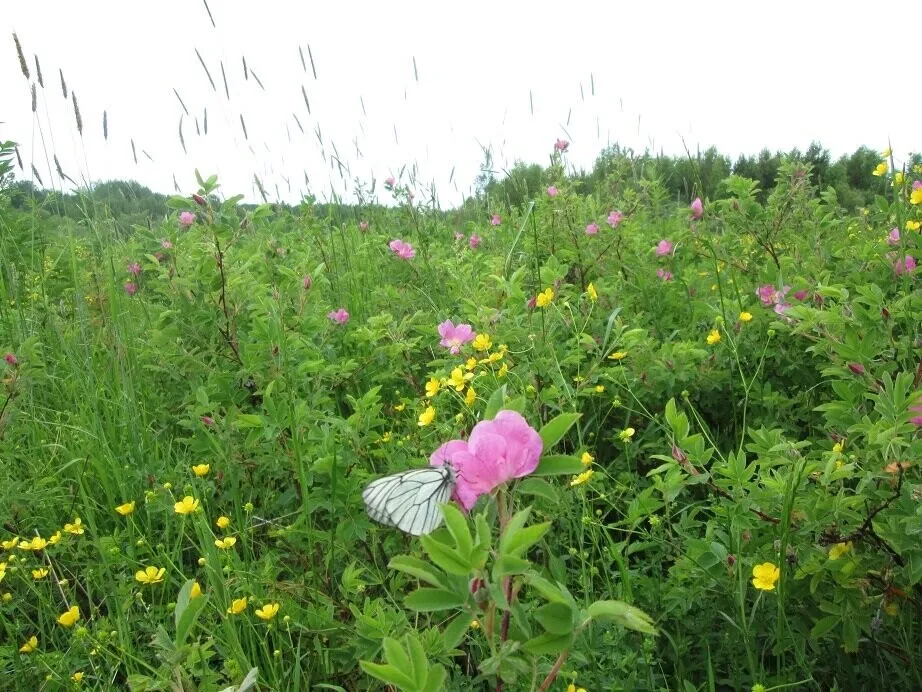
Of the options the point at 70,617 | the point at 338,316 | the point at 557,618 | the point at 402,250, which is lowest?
the point at 70,617

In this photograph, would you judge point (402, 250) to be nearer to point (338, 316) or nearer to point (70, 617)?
point (338, 316)

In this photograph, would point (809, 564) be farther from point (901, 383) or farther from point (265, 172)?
point (265, 172)


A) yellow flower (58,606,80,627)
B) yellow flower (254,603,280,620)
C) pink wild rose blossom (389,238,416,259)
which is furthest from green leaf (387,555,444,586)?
pink wild rose blossom (389,238,416,259)

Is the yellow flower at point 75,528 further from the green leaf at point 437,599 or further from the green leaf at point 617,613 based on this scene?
the green leaf at point 617,613

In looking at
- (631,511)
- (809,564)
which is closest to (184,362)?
(631,511)

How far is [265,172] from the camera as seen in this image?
4062mm

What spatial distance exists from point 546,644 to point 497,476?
0.63 feet

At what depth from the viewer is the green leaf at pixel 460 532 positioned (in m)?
0.70

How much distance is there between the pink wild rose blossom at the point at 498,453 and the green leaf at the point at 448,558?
5.2 inches

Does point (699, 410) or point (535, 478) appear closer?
point (535, 478)

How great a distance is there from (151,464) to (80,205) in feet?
5.89

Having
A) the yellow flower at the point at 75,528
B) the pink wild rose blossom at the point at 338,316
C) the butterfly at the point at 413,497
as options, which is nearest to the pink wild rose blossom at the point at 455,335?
the pink wild rose blossom at the point at 338,316

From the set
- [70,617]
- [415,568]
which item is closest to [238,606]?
[70,617]

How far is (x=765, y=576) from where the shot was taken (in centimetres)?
127
